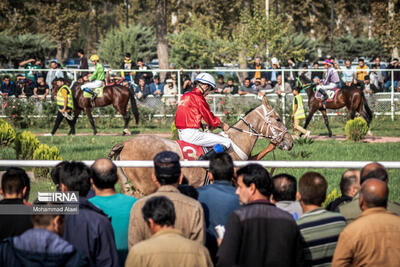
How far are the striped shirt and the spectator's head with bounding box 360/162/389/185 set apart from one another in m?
0.64

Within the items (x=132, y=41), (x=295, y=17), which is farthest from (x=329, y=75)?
(x=295, y=17)

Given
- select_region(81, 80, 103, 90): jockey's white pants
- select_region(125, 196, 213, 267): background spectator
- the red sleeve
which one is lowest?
select_region(125, 196, 213, 267): background spectator

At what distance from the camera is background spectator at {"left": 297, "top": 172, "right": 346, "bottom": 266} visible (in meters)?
4.50

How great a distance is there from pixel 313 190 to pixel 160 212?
1300mm

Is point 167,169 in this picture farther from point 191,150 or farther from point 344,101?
point 344,101

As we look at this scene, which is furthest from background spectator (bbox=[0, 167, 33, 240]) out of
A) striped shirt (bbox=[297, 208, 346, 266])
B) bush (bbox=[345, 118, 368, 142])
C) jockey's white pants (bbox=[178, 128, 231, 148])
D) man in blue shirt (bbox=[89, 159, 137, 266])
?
bush (bbox=[345, 118, 368, 142])

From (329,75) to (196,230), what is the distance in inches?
681

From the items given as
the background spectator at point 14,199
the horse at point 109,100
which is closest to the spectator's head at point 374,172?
the background spectator at point 14,199

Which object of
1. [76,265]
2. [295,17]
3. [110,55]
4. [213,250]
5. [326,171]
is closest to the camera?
[76,265]

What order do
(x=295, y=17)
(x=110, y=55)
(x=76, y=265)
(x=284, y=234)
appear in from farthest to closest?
(x=295, y=17)
(x=110, y=55)
(x=284, y=234)
(x=76, y=265)

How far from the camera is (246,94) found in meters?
→ 22.7

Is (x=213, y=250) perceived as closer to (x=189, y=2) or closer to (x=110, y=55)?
(x=110, y=55)

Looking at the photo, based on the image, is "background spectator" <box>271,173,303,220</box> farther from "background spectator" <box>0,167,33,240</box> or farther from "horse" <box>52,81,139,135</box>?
"horse" <box>52,81,139,135</box>

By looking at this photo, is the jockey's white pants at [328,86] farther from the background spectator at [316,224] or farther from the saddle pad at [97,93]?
the background spectator at [316,224]
